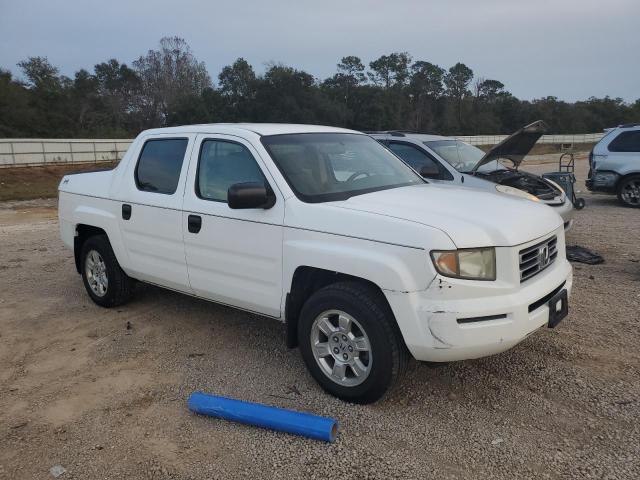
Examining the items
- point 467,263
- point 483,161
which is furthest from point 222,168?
point 483,161

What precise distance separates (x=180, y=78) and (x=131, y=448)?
73.4 meters

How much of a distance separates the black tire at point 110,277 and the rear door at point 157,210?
33 centimetres

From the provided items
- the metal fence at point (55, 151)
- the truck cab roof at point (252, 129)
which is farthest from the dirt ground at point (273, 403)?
the metal fence at point (55, 151)

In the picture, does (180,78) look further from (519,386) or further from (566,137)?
(519,386)

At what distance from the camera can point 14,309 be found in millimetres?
5930

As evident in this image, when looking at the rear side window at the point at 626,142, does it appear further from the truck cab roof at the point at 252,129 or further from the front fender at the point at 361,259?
the front fender at the point at 361,259

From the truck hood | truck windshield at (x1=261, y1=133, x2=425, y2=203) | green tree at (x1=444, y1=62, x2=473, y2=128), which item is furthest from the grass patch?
green tree at (x1=444, y1=62, x2=473, y2=128)

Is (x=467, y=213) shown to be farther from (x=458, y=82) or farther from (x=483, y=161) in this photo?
(x=458, y=82)

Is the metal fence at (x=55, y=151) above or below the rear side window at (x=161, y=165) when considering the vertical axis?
above

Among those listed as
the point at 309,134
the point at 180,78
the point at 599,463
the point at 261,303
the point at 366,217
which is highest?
the point at 180,78

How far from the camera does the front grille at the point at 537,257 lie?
3.50m

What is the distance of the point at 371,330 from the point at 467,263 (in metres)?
0.70

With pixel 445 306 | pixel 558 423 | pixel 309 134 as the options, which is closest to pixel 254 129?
pixel 309 134

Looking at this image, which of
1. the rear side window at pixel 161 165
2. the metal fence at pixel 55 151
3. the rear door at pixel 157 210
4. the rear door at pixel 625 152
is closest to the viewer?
the rear door at pixel 157 210
